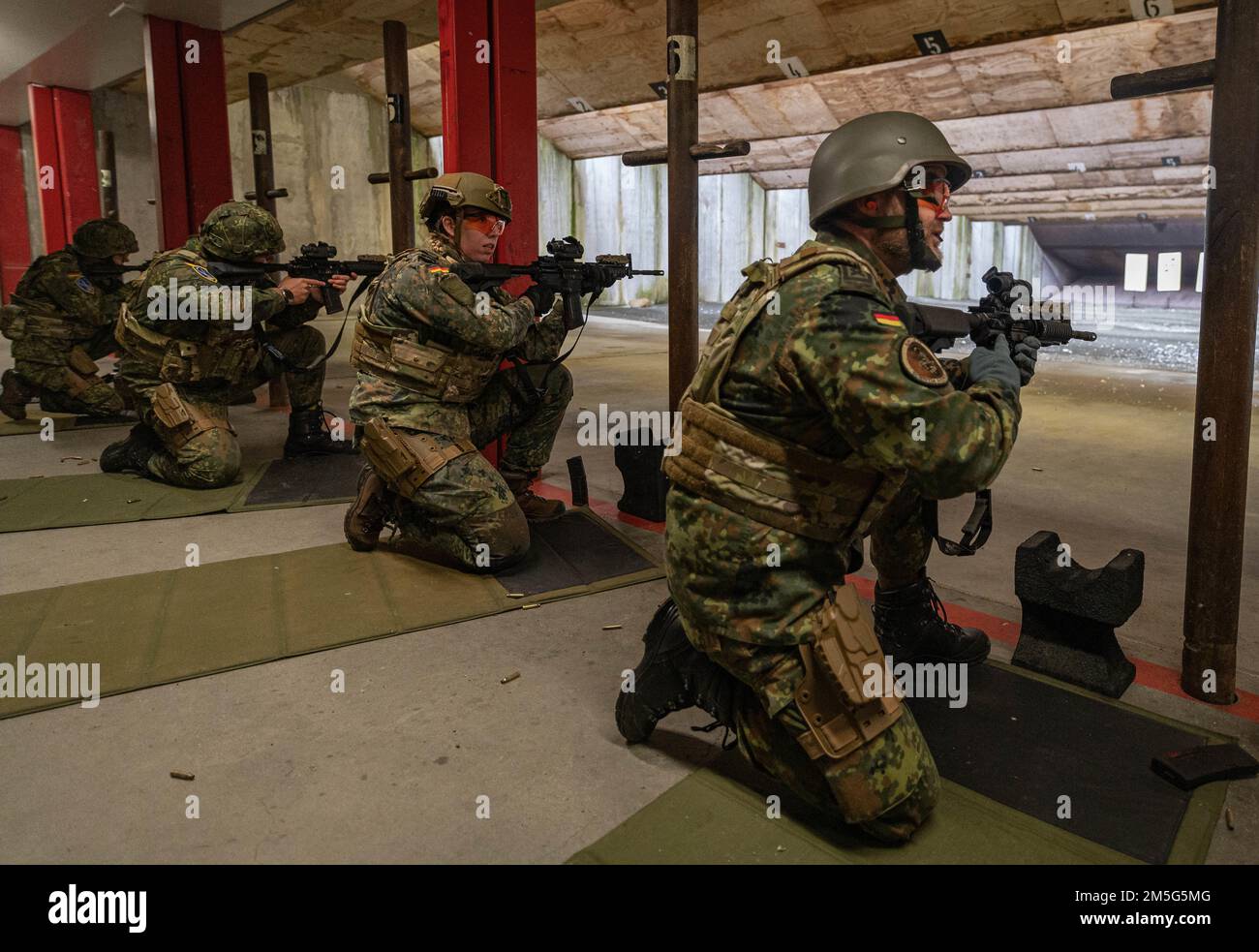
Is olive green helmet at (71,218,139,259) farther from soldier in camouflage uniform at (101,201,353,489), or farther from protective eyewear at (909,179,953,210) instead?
protective eyewear at (909,179,953,210)

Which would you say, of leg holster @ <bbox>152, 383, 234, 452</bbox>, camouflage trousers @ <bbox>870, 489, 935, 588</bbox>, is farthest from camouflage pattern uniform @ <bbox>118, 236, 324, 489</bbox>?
camouflage trousers @ <bbox>870, 489, 935, 588</bbox>

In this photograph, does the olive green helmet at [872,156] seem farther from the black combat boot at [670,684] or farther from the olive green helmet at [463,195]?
the olive green helmet at [463,195]

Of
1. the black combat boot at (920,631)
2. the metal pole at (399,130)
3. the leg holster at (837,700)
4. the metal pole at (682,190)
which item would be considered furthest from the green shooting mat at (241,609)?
the metal pole at (399,130)

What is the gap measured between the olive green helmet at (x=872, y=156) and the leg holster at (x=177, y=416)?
363cm

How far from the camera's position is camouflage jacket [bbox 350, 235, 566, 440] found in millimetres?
3305

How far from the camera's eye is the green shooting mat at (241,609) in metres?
2.59

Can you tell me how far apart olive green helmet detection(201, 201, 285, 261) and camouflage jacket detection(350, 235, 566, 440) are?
60.4 inches

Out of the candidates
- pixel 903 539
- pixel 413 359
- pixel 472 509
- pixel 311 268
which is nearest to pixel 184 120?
pixel 311 268

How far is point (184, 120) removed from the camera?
22.2 feet

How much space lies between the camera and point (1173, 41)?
6754 mm

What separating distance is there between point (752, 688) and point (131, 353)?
413 centimetres

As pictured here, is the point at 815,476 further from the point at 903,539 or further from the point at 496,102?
the point at 496,102
